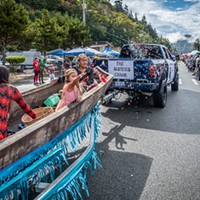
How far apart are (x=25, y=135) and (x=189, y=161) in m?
3.02

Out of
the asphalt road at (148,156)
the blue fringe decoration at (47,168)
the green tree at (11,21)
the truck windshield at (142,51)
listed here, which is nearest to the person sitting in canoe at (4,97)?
the blue fringe decoration at (47,168)

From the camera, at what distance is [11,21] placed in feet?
62.4

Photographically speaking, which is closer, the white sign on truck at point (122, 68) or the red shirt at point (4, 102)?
the red shirt at point (4, 102)

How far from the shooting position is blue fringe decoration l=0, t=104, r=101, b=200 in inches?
83.4

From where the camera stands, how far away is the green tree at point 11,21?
744 inches

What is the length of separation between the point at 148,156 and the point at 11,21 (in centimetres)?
1808

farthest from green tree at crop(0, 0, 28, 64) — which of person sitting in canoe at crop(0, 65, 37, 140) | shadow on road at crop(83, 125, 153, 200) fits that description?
person sitting in canoe at crop(0, 65, 37, 140)

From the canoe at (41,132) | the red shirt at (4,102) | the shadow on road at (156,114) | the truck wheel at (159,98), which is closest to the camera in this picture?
the canoe at (41,132)

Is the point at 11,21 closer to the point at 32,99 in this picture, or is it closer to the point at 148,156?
the point at 32,99

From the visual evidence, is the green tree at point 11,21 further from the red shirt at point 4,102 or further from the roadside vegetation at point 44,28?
the red shirt at point 4,102

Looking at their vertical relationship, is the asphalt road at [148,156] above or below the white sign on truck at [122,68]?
below

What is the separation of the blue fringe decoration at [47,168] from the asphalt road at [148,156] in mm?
392

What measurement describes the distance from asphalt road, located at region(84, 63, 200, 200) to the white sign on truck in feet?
3.60

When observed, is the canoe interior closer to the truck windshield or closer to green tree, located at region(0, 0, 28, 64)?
the truck windshield
